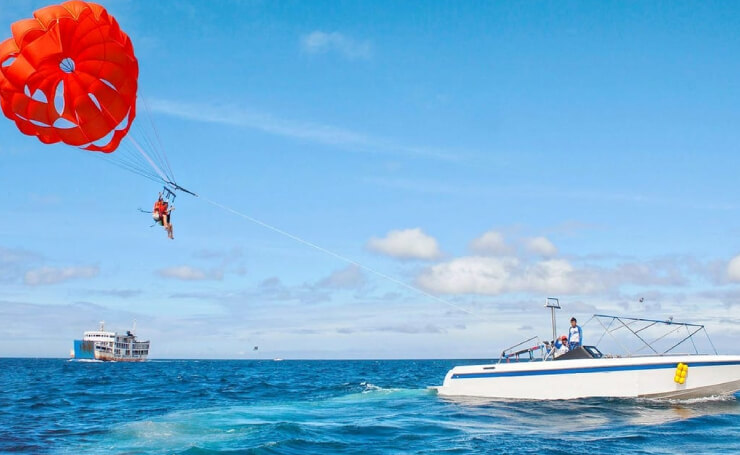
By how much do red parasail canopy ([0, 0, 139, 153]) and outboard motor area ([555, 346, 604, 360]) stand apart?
55.0ft

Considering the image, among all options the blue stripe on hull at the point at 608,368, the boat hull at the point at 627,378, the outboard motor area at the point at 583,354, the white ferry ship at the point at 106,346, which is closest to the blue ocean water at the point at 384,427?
the boat hull at the point at 627,378

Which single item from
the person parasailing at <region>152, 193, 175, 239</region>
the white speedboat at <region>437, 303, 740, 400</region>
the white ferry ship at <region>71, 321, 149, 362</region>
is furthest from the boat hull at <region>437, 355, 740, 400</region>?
the white ferry ship at <region>71, 321, 149, 362</region>

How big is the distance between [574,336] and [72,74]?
19.1 metres

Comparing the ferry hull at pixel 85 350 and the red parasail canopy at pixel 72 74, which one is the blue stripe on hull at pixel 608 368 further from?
the ferry hull at pixel 85 350

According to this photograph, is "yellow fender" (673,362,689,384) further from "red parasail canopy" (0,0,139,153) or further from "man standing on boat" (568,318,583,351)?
"red parasail canopy" (0,0,139,153)

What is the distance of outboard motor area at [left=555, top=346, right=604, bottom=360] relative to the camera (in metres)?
22.9

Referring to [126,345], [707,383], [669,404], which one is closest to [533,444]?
[669,404]

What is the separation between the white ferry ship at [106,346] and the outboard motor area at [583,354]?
359ft

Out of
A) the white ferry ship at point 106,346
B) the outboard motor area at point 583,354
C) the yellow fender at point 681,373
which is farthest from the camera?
the white ferry ship at point 106,346

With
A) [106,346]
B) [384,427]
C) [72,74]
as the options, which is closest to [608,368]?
[384,427]

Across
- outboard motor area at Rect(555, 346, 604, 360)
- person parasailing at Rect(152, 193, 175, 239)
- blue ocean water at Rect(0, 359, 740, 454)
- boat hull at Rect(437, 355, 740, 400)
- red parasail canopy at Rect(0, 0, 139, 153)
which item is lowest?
blue ocean water at Rect(0, 359, 740, 454)

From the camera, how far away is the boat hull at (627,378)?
21500 mm

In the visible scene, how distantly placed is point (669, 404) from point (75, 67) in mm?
21168

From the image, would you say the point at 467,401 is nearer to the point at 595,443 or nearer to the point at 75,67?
the point at 595,443
